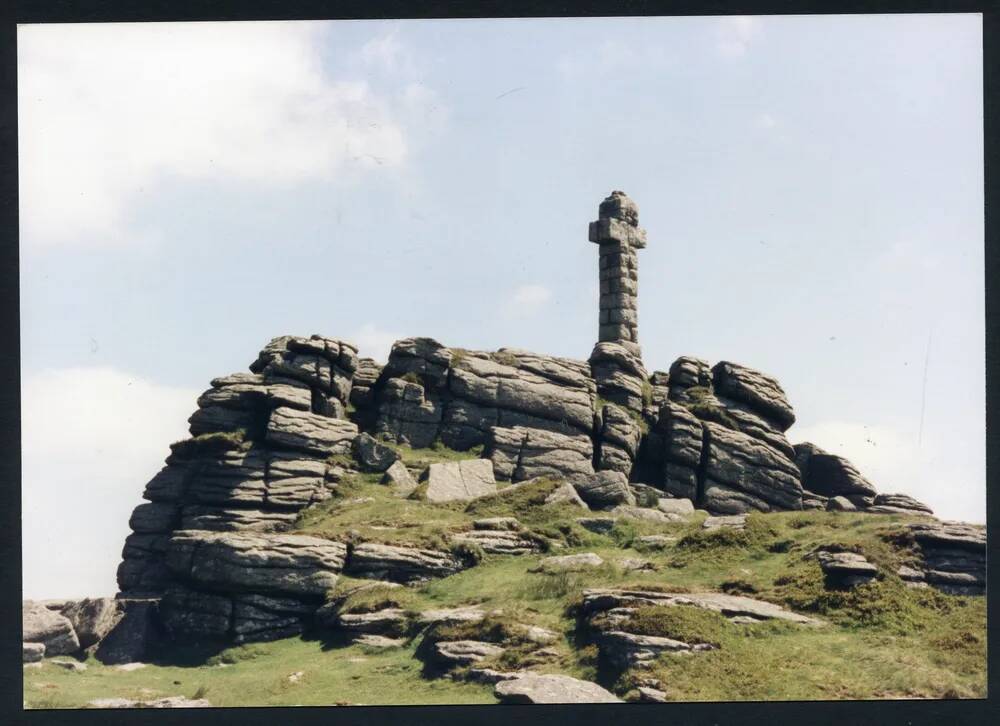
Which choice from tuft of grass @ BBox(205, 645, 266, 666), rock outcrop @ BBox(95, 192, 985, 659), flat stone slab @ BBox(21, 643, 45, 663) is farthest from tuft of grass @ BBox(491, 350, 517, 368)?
flat stone slab @ BBox(21, 643, 45, 663)

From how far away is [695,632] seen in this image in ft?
111

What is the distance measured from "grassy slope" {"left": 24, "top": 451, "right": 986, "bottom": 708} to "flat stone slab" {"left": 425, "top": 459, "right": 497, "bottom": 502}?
2548 mm

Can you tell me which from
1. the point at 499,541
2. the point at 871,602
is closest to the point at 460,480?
the point at 499,541

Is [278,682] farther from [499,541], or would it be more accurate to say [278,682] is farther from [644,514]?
[644,514]

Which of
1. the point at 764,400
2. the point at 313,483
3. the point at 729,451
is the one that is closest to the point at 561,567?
the point at 313,483

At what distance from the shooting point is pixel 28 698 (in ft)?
115

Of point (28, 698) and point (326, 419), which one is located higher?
point (326, 419)

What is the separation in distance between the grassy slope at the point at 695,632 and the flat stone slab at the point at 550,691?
0.79 metres

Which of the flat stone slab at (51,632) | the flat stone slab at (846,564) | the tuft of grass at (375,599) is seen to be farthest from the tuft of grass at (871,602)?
the flat stone slab at (51,632)

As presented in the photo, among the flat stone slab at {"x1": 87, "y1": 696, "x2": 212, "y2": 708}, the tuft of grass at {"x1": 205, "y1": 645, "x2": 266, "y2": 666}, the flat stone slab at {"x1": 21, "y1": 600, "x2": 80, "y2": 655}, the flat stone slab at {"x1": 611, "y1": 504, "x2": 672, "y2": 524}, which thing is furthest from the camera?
the flat stone slab at {"x1": 611, "y1": 504, "x2": 672, "y2": 524}

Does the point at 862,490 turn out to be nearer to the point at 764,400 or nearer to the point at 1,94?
the point at 764,400

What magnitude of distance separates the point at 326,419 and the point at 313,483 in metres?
3.71

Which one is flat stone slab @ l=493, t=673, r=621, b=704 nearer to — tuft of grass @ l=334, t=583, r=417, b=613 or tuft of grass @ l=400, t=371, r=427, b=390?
tuft of grass @ l=334, t=583, r=417, b=613

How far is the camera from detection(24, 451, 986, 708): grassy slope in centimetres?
3231
